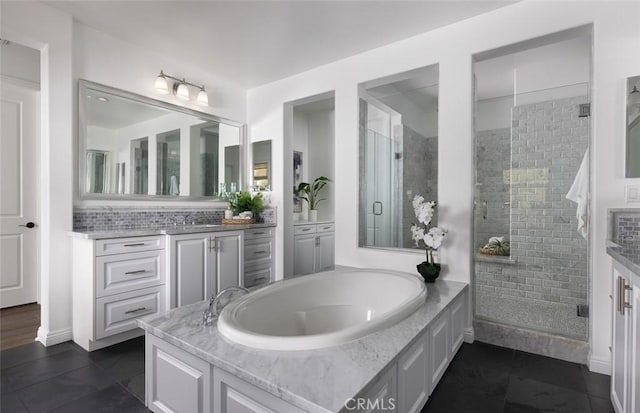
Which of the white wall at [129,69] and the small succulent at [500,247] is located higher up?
the white wall at [129,69]

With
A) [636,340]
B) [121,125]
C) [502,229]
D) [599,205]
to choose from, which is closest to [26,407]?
[121,125]

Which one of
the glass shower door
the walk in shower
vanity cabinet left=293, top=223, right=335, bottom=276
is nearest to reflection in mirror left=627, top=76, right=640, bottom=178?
the walk in shower

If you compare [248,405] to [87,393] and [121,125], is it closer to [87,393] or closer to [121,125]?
[87,393]

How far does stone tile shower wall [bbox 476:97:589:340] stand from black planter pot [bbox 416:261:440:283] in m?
0.47

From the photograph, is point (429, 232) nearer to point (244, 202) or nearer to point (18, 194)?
point (244, 202)

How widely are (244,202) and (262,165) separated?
0.52 m

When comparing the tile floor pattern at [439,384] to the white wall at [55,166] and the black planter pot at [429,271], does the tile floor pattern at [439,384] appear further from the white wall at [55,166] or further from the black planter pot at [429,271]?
the black planter pot at [429,271]

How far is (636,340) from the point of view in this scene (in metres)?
1.21

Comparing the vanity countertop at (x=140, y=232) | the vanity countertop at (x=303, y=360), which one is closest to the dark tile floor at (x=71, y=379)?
the vanity countertop at (x=303, y=360)

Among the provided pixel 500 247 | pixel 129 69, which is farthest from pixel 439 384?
pixel 129 69

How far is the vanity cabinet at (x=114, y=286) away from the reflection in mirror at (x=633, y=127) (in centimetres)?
325

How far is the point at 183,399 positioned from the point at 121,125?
2.49 metres

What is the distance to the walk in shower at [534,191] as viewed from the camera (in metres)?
2.77

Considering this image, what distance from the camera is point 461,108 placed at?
98.7 inches
